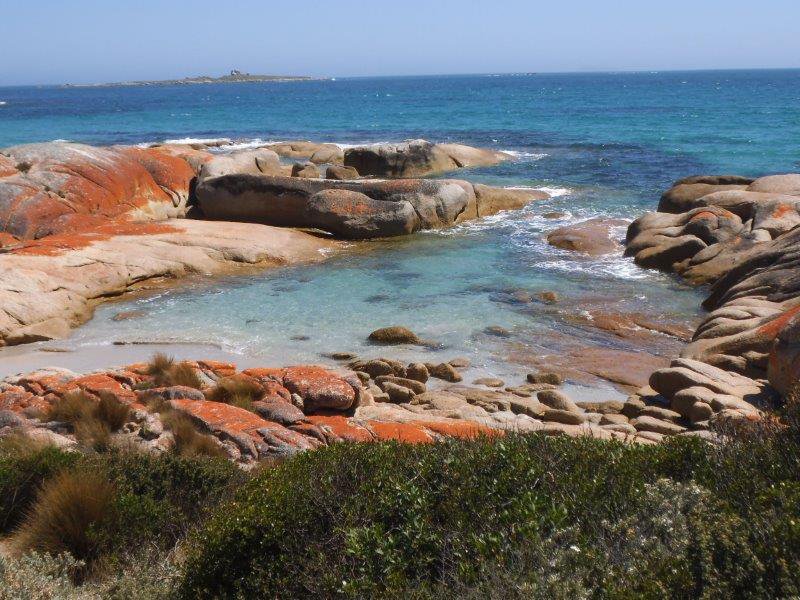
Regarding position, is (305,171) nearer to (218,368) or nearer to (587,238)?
(587,238)

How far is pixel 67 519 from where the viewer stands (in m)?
5.93

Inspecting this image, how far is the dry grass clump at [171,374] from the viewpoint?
1040 centimetres

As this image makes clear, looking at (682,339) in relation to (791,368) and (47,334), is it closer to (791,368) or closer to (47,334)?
(791,368)

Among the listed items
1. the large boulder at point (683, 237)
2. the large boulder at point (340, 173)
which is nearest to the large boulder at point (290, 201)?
the large boulder at point (683, 237)

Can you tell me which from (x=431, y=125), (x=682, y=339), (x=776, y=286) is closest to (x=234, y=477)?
(x=682, y=339)

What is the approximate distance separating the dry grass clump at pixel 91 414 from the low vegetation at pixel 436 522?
138 centimetres

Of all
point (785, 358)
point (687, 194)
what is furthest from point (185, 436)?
point (687, 194)

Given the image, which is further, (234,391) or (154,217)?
(154,217)

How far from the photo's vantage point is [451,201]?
2509cm

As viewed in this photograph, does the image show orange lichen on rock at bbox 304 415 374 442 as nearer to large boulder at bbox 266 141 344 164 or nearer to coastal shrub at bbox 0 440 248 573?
coastal shrub at bbox 0 440 248 573

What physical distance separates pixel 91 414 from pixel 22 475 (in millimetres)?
1987

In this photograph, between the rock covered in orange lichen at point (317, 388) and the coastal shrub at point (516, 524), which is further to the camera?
the rock covered in orange lichen at point (317, 388)

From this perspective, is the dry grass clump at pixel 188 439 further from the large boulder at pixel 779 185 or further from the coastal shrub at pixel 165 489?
the large boulder at pixel 779 185

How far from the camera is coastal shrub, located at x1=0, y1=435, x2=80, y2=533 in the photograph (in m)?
6.51
